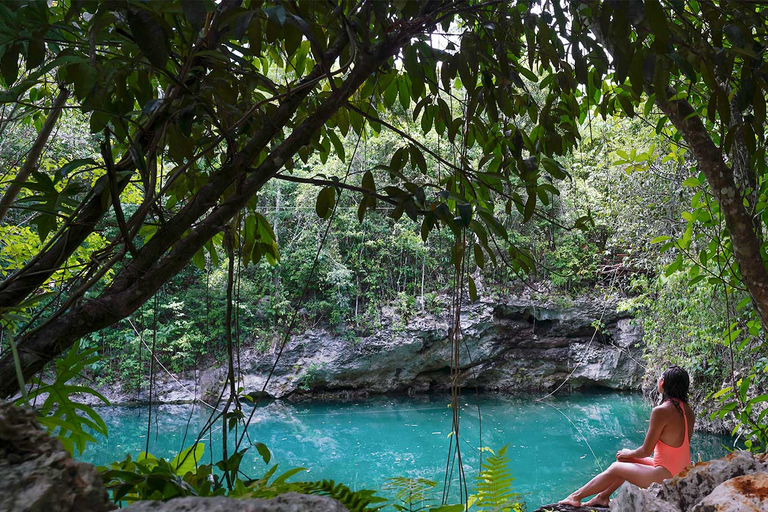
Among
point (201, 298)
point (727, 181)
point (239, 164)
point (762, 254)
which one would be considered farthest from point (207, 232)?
point (201, 298)

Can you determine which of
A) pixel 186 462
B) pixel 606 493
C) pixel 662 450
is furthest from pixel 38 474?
pixel 662 450

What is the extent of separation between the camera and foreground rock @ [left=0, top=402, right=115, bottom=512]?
0.44 meters

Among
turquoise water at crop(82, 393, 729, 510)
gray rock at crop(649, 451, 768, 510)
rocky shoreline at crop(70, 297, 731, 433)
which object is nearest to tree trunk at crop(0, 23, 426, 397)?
gray rock at crop(649, 451, 768, 510)

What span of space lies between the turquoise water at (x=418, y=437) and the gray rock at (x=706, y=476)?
14.4 feet

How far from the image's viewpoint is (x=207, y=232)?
2.85 ft

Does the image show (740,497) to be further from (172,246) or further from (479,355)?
(479,355)

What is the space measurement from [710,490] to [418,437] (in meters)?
7.07

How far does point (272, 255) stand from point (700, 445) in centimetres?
→ 728

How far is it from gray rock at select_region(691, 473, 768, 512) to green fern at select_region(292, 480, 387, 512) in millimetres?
603

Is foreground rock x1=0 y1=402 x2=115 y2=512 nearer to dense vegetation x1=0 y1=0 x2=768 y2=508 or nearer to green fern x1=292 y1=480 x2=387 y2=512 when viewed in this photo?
dense vegetation x1=0 y1=0 x2=768 y2=508

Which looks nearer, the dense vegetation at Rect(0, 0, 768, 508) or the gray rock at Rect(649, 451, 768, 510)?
the dense vegetation at Rect(0, 0, 768, 508)

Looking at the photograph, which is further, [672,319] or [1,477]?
[672,319]

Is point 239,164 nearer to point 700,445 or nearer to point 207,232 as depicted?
point 207,232

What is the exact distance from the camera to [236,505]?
1.63ft
